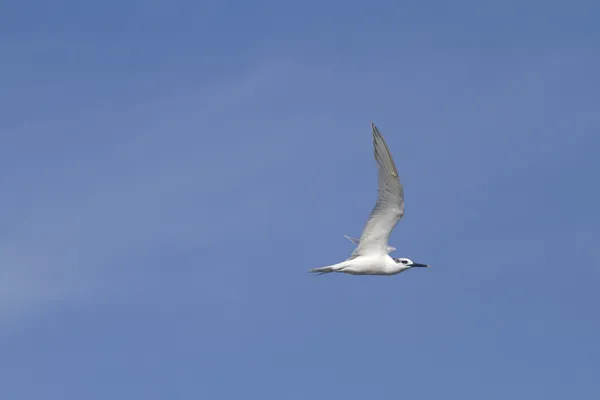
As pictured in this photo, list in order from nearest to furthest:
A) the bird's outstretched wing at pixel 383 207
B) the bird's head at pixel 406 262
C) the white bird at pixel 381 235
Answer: the bird's outstretched wing at pixel 383 207 < the white bird at pixel 381 235 < the bird's head at pixel 406 262

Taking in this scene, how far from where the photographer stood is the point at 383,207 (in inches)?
3506

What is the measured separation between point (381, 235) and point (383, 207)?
5.76 ft

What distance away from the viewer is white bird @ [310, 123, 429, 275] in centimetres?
8781

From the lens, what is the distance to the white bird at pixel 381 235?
87812 mm

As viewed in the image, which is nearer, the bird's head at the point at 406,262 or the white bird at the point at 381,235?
the white bird at the point at 381,235

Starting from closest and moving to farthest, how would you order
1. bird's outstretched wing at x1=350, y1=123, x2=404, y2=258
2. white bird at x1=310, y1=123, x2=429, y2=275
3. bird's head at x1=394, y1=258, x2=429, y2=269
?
1. bird's outstretched wing at x1=350, y1=123, x2=404, y2=258
2. white bird at x1=310, y1=123, x2=429, y2=275
3. bird's head at x1=394, y1=258, x2=429, y2=269

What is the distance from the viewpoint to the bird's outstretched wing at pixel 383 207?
8719 centimetres

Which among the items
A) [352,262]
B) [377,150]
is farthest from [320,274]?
[377,150]

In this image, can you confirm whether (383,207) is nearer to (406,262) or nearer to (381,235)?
(381,235)

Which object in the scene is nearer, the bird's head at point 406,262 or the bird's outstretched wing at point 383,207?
the bird's outstretched wing at point 383,207

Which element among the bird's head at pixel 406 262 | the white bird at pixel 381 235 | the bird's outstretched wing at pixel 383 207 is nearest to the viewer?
the bird's outstretched wing at pixel 383 207

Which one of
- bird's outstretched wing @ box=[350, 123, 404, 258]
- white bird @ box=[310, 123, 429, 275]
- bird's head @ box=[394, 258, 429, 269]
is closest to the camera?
bird's outstretched wing @ box=[350, 123, 404, 258]

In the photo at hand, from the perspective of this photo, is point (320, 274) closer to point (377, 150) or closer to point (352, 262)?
point (352, 262)

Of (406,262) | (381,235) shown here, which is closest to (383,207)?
(381,235)
